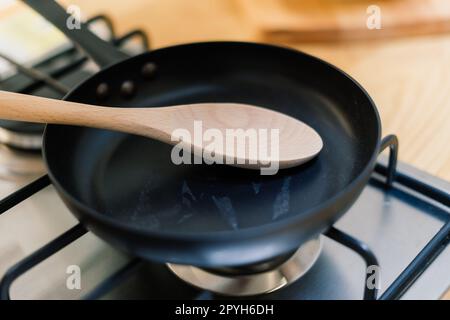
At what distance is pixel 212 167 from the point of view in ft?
1.86

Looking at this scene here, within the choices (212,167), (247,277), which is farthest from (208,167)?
(247,277)

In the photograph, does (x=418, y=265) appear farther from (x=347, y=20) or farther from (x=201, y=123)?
(x=347, y=20)

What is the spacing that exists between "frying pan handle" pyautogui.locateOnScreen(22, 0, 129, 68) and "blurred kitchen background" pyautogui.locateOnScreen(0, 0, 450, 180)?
0.15 metres

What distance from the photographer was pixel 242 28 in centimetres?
86

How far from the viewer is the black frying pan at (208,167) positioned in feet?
1.31

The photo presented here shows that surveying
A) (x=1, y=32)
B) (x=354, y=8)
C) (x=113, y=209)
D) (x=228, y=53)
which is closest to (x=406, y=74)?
(x=354, y=8)

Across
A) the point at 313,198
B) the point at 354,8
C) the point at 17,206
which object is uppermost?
the point at 354,8

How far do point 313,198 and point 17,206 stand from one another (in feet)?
1.06

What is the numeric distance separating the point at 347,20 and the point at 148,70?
33 centimetres

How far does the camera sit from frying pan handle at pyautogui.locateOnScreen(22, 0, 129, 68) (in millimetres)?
646

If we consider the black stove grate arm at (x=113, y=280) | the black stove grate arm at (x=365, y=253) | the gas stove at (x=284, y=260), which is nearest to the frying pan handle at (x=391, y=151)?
the gas stove at (x=284, y=260)

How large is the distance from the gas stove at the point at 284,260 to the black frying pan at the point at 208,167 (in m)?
0.04

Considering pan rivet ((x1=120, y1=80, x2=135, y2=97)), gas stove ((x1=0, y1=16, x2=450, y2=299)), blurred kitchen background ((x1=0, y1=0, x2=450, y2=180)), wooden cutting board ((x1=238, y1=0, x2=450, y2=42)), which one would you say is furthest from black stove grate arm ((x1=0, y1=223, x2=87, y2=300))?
wooden cutting board ((x1=238, y1=0, x2=450, y2=42))
